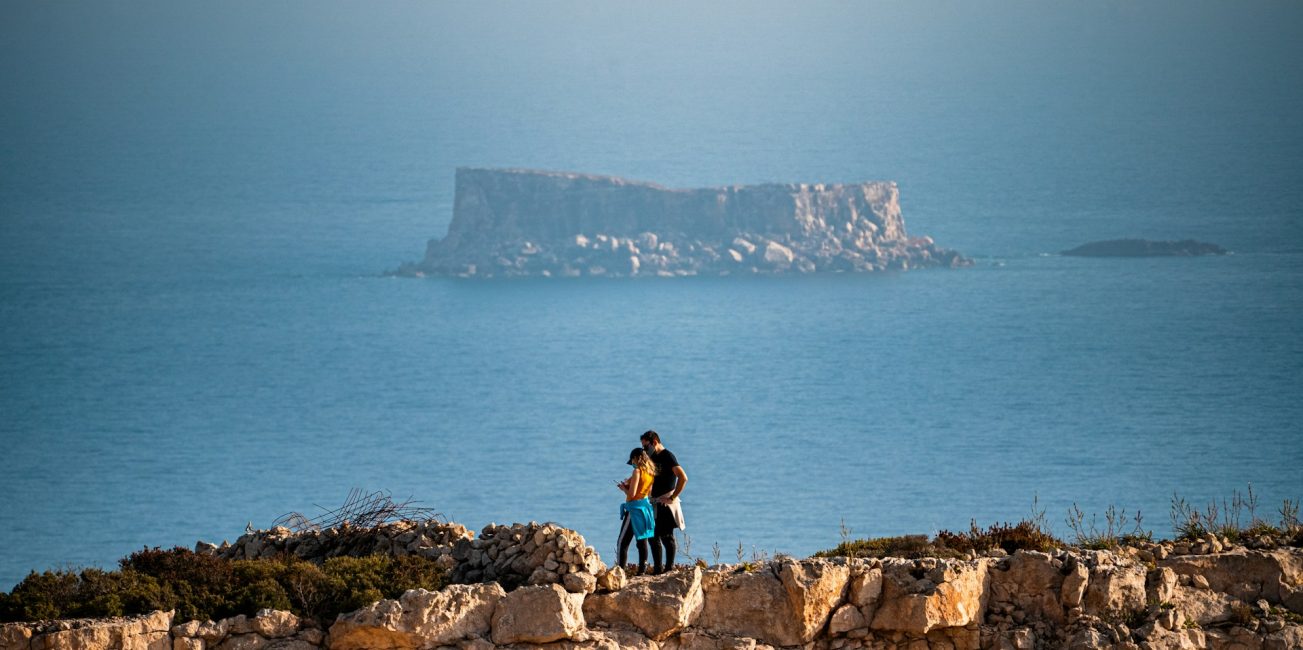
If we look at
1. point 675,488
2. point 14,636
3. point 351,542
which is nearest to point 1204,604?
point 675,488

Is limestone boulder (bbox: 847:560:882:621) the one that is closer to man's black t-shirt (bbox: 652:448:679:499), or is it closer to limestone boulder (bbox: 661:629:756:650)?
limestone boulder (bbox: 661:629:756:650)

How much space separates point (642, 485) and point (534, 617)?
6.37 ft

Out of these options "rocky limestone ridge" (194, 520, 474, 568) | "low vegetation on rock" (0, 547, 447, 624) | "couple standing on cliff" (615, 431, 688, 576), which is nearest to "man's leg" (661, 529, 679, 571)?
"couple standing on cliff" (615, 431, 688, 576)

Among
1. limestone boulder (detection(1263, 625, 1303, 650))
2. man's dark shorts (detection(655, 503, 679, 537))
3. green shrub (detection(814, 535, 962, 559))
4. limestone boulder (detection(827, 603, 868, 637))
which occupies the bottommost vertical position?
limestone boulder (detection(1263, 625, 1303, 650))

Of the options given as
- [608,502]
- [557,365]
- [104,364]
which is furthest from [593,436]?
[104,364]

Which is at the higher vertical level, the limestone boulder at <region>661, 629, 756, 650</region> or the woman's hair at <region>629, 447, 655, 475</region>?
the woman's hair at <region>629, 447, 655, 475</region>

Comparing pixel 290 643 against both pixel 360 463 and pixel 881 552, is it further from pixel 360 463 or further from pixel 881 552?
pixel 360 463

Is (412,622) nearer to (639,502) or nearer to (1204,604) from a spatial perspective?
(639,502)

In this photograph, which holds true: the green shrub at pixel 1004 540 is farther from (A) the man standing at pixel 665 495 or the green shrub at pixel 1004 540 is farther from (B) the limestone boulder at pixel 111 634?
(B) the limestone boulder at pixel 111 634

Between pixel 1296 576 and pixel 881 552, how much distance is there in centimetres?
508

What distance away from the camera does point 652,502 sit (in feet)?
63.1

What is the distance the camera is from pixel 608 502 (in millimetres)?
110062

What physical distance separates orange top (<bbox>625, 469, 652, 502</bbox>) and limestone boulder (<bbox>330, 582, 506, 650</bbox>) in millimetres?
2156

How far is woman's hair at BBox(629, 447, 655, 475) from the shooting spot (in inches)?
738
